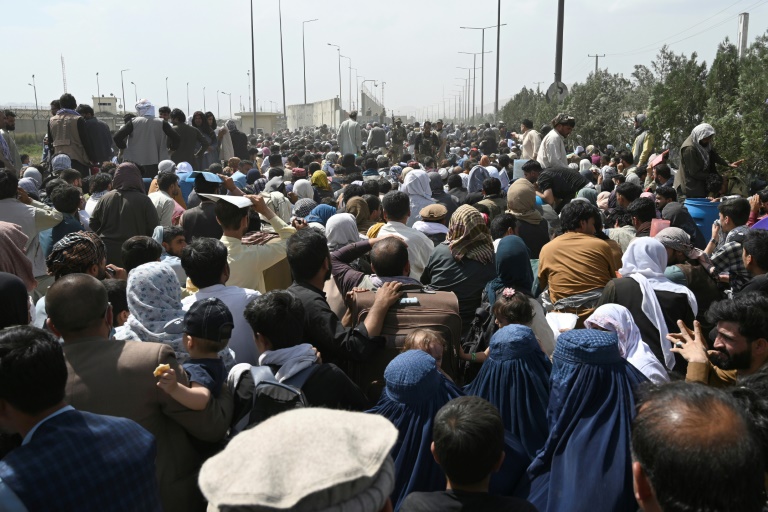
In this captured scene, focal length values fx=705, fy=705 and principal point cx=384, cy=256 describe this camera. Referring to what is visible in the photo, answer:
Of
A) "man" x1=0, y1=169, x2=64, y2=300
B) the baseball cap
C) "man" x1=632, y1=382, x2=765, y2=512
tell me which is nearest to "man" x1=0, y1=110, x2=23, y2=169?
"man" x1=0, y1=169, x2=64, y2=300

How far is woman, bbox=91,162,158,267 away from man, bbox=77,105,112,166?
5304 millimetres

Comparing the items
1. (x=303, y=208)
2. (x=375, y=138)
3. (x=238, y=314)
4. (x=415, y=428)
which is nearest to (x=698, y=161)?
(x=303, y=208)

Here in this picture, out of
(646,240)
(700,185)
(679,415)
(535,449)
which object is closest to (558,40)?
(700,185)

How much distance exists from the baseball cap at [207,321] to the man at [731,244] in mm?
3933

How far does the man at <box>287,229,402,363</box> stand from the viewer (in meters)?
3.91

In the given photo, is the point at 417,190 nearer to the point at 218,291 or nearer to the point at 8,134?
the point at 218,291

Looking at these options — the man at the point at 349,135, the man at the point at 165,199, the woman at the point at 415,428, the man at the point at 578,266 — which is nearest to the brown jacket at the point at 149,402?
the woman at the point at 415,428

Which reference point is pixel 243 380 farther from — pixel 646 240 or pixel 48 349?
pixel 646 240

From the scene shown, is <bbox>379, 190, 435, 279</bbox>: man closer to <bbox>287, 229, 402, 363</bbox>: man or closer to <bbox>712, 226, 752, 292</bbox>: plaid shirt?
<bbox>287, 229, 402, 363</bbox>: man

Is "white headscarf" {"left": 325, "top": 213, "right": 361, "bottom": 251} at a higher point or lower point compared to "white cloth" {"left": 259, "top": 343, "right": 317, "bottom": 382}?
higher

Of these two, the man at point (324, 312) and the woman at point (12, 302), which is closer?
the woman at point (12, 302)

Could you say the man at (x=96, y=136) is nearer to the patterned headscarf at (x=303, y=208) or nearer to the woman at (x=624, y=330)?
the patterned headscarf at (x=303, y=208)

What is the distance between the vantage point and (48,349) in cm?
253

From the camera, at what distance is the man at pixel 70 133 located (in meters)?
11.7
